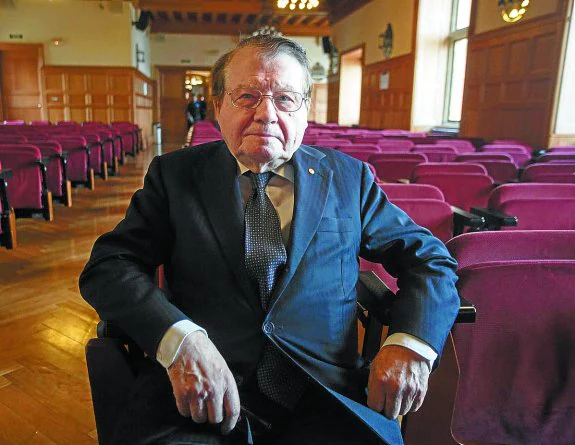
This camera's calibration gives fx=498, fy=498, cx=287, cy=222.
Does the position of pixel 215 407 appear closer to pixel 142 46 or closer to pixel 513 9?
pixel 513 9

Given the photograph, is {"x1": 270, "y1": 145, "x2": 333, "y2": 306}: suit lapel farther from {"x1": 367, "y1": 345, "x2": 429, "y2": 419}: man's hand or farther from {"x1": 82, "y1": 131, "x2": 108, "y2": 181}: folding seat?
{"x1": 82, "y1": 131, "x2": 108, "y2": 181}: folding seat

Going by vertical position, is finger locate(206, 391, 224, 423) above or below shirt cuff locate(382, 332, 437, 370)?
below

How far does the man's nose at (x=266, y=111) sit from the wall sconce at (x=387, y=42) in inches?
483

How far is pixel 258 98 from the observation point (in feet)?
4.22

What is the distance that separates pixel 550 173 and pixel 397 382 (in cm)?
263

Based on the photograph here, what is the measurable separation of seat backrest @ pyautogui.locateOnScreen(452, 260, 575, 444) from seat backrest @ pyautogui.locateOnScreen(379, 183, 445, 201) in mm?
937

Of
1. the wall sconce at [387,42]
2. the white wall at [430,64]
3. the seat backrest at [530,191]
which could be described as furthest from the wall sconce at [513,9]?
the seat backrest at [530,191]

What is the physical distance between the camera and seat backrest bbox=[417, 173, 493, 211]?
2.79m

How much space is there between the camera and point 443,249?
130 centimetres

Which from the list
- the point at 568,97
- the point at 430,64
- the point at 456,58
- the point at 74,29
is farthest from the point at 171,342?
the point at 74,29

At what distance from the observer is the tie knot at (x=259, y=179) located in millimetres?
1319

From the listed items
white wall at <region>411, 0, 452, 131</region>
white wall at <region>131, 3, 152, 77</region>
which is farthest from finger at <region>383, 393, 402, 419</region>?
white wall at <region>131, 3, 152, 77</region>

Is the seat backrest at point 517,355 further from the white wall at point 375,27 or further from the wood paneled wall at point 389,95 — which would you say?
the white wall at point 375,27

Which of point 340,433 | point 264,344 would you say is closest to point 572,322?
point 340,433
